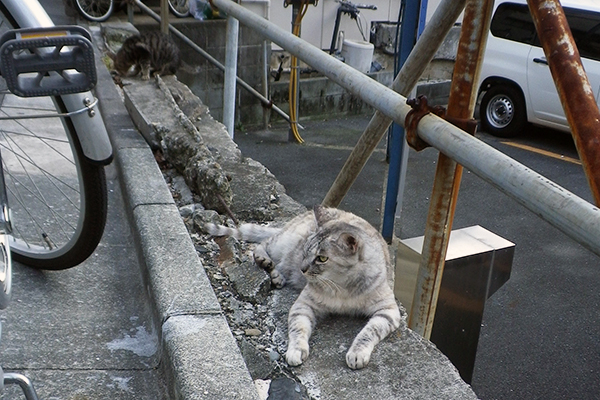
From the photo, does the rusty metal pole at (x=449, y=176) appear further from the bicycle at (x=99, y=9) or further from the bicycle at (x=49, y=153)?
the bicycle at (x=99, y=9)

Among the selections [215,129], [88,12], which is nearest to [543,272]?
[215,129]

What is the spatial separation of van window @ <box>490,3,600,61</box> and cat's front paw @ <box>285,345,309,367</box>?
7.96 m

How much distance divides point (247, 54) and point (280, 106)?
1.29 m

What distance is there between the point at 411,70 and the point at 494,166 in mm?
1002

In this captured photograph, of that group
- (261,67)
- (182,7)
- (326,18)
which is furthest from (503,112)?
(182,7)

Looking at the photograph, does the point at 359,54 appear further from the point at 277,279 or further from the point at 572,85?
the point at 572,85

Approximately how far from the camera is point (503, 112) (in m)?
10.0

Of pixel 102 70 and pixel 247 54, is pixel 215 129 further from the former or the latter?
pixel 247 54

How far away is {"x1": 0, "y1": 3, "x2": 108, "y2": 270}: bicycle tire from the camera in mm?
2324

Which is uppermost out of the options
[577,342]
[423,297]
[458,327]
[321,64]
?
[321,64]

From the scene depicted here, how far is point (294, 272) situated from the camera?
2.74m

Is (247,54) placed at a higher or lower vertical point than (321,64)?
lower

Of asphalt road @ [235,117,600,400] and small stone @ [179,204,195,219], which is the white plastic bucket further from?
small stone @ [179,204,195,219]

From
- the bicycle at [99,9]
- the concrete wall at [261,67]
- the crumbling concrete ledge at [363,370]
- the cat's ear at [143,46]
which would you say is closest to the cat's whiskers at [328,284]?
the crumbling concrete ledge at [363,370]
